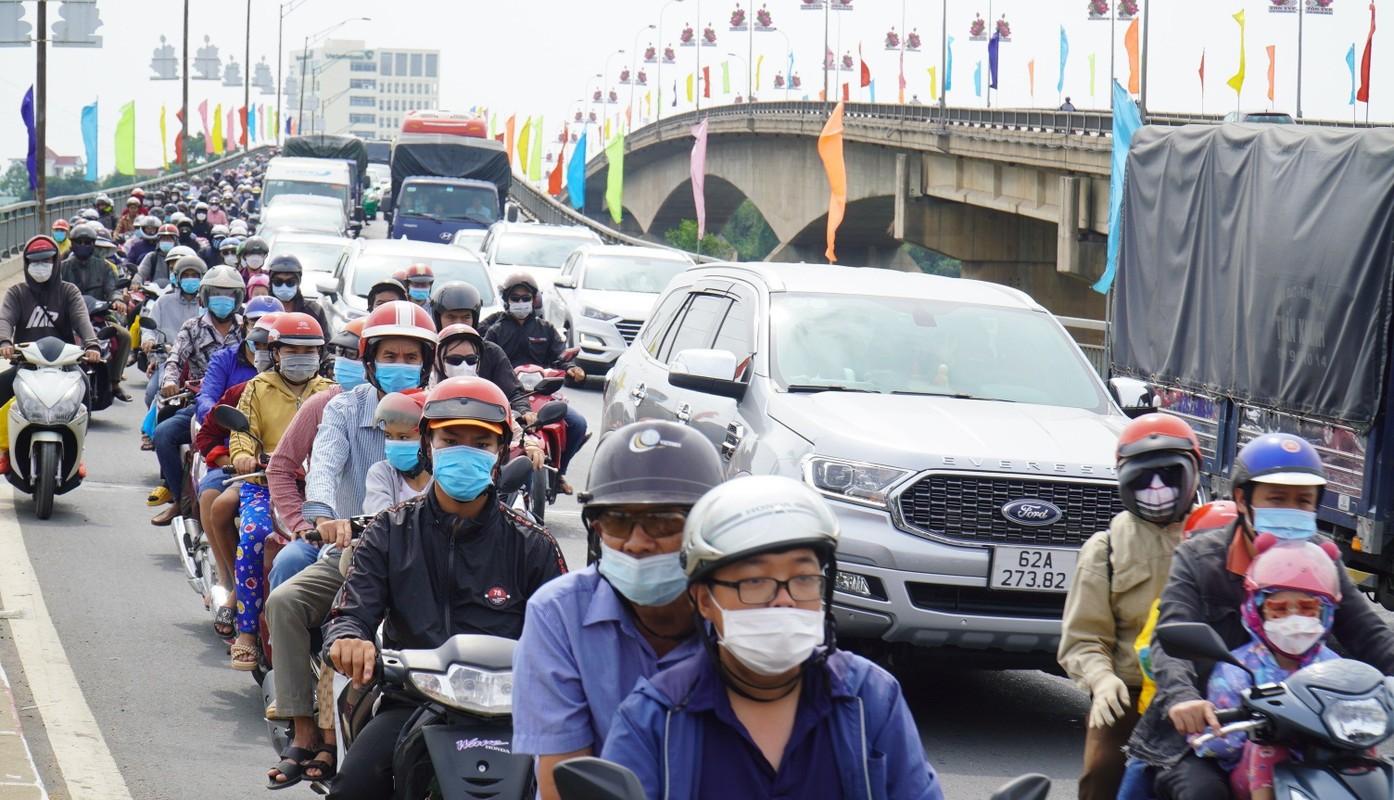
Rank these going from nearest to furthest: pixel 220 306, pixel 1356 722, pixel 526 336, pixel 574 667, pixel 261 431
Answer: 1. pixel 574 667
2. pixel 1356 722
3. pixel 261 431
4. pixel 220 306
5. pixel 526 336

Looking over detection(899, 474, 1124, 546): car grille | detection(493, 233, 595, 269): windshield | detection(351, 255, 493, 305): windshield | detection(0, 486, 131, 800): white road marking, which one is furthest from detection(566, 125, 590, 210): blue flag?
detection(899, 474, 1124, 546): car grille

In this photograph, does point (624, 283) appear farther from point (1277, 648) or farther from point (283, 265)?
point (1277, 648)

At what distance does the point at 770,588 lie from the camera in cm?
289

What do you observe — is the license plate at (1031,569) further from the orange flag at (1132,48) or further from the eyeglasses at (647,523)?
the orange flag at (1132,48)

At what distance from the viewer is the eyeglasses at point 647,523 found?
3477 millimetres

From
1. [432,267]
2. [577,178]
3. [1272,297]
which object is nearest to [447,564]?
[1272,297]

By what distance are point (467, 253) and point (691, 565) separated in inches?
726

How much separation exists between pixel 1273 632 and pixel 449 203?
118 feet

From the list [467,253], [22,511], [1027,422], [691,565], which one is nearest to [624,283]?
[467,253]

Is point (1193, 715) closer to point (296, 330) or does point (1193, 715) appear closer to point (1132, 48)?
point (296, 330)

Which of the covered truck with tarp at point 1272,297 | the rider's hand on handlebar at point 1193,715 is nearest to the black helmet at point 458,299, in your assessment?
the covered truck with tarp at point 1272,297

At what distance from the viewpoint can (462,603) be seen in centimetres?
500

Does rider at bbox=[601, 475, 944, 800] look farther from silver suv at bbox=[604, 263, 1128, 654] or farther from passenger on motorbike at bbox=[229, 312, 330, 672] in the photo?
passenger on motorbike at bbox=[229, 312, 330, 672]

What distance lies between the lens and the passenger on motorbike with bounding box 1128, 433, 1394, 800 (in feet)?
15.1
